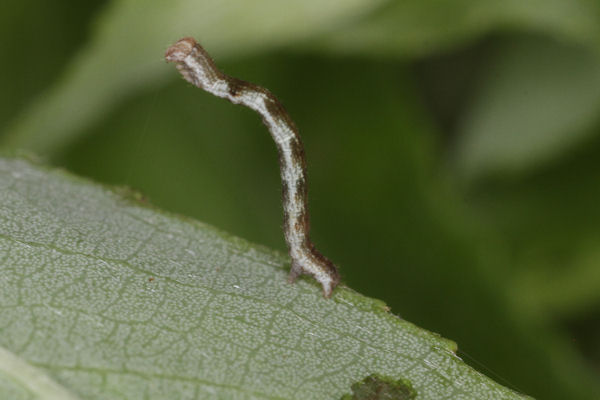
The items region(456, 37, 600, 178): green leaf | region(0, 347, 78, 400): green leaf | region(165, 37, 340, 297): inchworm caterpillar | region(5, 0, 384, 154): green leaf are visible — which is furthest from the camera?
region(456, 37, 600, 178): green leaf

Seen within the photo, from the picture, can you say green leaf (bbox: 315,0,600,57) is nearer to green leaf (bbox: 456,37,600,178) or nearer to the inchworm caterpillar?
green leaf (bbox: 456,37,600,178)

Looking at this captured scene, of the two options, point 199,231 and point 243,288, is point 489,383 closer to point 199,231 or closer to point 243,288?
point 243,288

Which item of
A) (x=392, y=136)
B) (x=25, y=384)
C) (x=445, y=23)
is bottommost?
(x=25, y=384)

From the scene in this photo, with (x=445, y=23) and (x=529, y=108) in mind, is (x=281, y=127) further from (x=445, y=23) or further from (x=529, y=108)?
(x=529, y=108)

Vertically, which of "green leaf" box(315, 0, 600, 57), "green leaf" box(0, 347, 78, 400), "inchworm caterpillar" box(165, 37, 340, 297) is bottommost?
"green leaf" box(0, 347, 78, 400)

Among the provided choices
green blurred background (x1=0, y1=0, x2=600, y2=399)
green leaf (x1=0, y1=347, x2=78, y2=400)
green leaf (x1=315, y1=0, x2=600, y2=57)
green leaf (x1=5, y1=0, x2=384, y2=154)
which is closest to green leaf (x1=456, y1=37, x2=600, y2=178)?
green blurred background (x1=0, y1=0, x2=600, y2=399)

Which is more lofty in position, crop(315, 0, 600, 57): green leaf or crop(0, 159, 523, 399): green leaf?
crop(315, 0, 600, 57): green leaf

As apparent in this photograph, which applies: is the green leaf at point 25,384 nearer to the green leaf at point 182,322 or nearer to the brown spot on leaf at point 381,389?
the green leaf at point 182,322

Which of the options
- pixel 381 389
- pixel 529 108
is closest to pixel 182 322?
pixel 381 389

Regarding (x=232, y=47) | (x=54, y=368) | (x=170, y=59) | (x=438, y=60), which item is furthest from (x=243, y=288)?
(x=438, y=60)
